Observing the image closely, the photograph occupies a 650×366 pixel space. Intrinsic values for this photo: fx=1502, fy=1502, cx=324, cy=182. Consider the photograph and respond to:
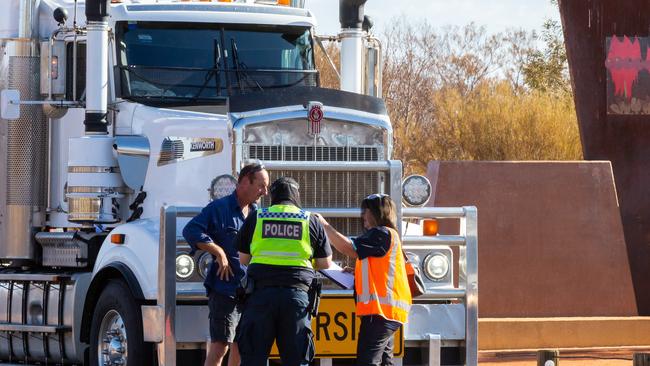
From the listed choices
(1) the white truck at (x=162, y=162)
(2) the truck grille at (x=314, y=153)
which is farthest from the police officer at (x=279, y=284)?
(2) the truck grille at (x=314, y=153)

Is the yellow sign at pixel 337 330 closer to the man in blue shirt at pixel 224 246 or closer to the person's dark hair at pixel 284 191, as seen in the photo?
the man in blue shirt at pixel 224 246

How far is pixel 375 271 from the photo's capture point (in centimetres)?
1103

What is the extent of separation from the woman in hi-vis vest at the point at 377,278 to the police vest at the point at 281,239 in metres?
0.31

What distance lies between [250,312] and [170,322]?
1006 mm

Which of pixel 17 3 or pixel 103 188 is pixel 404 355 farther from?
pixel 17 3

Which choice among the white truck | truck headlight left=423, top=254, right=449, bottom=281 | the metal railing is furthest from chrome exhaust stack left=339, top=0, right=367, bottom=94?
truck headlight left=423, top=254, right=449, bottom=281

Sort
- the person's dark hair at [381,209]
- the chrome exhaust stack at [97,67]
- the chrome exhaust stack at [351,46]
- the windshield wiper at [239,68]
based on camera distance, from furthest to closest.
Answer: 1. the chrome exhaust stack at [351,46]
2. the windshield wiper at [239,68]
3. the chrome exhaust stack at [97,67]
4. the person's dark hair at [381,209]

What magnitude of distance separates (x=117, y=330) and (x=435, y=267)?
2656 mm

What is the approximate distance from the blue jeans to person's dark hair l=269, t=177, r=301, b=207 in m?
0.67

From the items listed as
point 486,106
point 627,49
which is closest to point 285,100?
point 627,49

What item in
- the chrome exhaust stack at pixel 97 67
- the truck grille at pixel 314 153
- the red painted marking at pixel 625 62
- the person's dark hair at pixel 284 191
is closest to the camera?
the person's dark hair at pixel 284 191

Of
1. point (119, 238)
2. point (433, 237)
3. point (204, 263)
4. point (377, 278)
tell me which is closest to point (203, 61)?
point (119, 238)

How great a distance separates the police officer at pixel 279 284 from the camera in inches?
418

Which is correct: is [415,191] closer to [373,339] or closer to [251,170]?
[251,170]
